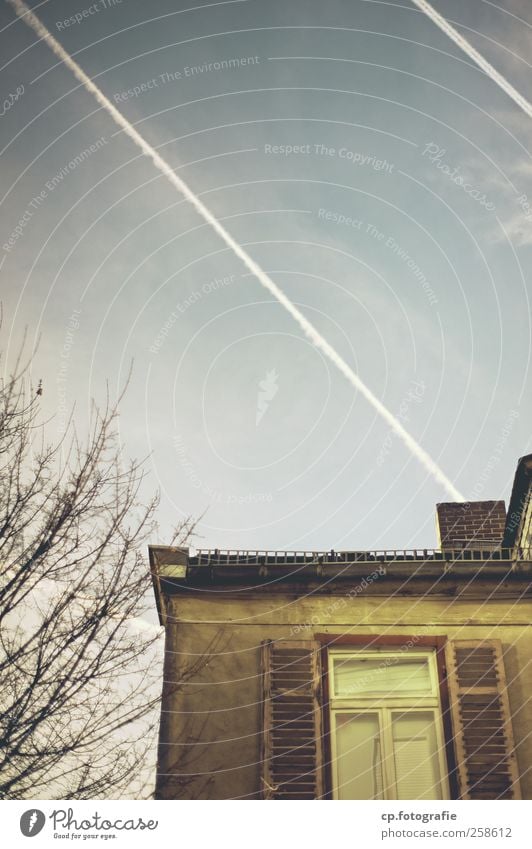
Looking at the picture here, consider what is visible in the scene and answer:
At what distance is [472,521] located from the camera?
42.4 ft

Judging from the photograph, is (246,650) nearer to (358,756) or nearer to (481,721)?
(358,756)

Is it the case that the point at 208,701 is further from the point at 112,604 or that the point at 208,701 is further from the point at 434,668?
the point at 434,668

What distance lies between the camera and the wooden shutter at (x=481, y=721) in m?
8.04

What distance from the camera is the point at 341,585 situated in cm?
937

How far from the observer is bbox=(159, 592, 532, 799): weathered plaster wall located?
825 cm

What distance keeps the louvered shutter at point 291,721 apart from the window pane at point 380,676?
0.32m

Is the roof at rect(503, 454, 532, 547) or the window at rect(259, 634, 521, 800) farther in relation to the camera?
the roof at rect(503, 454, 532, 547)

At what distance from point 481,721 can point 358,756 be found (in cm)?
138

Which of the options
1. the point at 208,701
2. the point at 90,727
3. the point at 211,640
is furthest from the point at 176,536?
the point at 90,727

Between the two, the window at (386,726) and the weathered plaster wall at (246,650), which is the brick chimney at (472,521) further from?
the window at (386,726)
